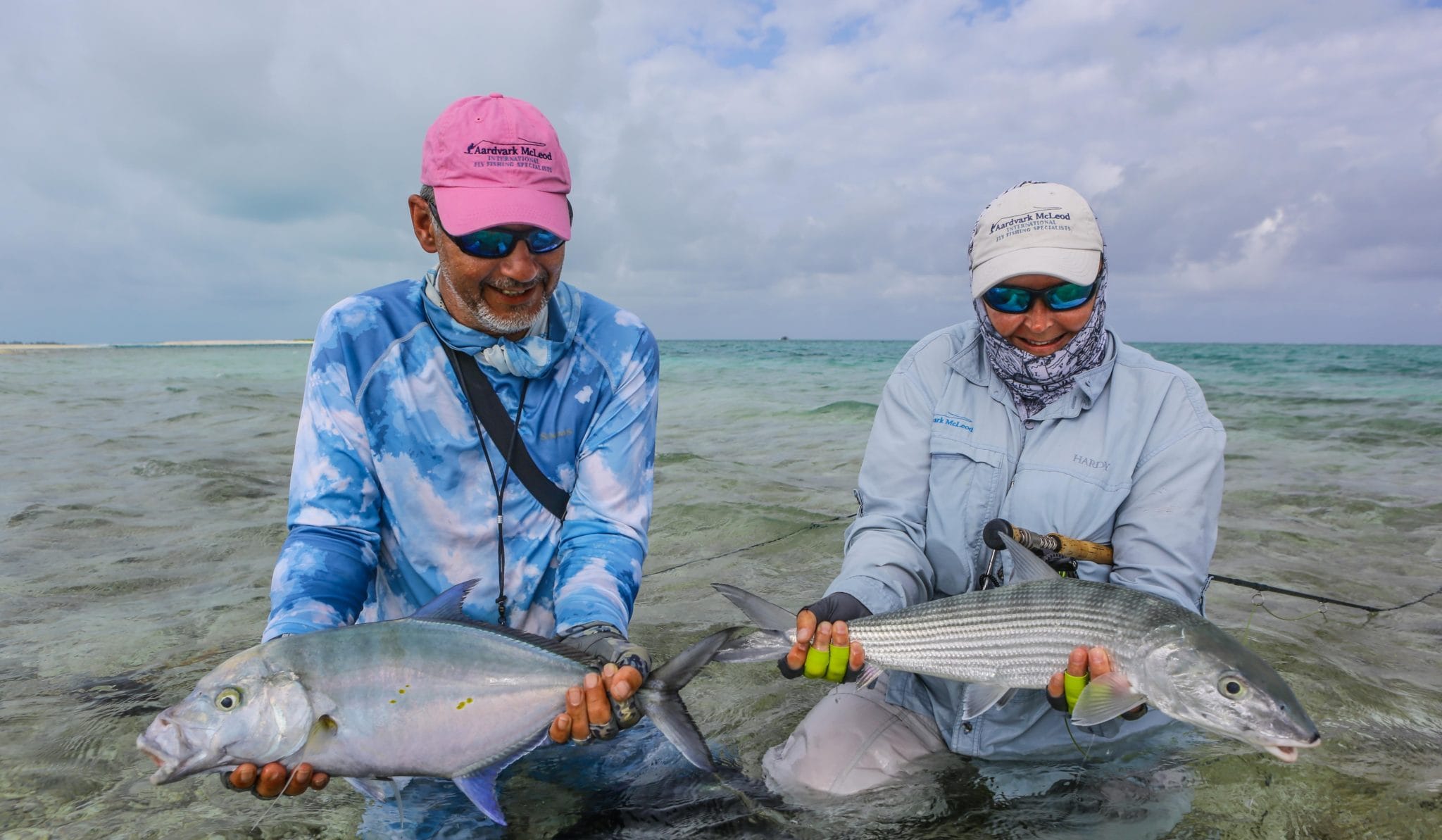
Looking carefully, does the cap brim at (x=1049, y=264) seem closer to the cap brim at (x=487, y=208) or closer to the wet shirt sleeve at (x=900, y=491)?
the wet shirt sleeve at (x=900, y=491)

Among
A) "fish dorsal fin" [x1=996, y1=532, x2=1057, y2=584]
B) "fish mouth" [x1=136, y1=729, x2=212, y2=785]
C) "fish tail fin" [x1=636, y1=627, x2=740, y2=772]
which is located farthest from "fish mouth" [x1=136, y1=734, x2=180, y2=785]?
"fish dorsal fin" [x1=996, y1=532, x2=1057, y2=584]

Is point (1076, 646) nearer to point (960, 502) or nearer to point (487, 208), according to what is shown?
point (960, 502)

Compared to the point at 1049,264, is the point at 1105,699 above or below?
below

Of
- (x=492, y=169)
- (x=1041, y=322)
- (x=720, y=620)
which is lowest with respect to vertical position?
(x=720, y=620)

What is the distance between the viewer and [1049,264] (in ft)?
10.2

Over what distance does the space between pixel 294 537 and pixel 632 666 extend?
1341mm

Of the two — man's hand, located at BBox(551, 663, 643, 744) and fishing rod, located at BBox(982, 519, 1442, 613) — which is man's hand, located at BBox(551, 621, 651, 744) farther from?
fishing rod, located at BBox(982, 519, 1442, 613)

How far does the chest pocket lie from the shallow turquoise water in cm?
78

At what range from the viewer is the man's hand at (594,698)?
8.45 feet

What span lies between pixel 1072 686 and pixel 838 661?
749mm

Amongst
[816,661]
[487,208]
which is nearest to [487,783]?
[816,661]

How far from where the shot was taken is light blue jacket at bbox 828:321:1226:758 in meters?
3.17

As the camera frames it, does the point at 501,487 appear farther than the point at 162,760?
Yes

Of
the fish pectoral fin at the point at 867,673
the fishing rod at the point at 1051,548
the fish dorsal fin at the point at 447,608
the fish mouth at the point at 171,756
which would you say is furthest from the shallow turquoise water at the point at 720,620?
the fish mouth at the point at 171,756
